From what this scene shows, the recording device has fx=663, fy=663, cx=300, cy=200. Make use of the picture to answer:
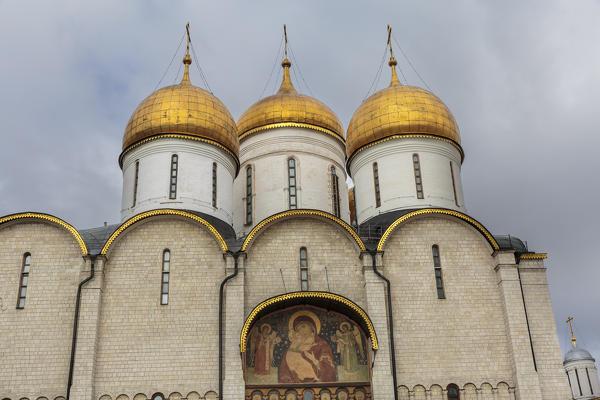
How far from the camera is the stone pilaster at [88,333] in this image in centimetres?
1066

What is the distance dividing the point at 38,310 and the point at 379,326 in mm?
5836

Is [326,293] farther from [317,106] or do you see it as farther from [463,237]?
[317,106]

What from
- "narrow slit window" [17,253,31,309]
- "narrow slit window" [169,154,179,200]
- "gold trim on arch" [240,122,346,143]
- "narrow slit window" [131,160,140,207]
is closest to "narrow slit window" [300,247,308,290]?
"narrow slit window" [169,154,179,200]

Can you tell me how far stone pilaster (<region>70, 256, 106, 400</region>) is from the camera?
1066cm

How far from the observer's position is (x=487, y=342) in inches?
448

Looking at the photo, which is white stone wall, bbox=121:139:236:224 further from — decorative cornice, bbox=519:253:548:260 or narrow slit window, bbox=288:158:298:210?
decorative cornice, bbox=519:253:548:260

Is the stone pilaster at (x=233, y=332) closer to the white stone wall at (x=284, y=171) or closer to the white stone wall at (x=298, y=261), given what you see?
the white stone wall at (x=298, y=261)

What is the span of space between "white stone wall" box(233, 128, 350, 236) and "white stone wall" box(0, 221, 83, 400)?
4301 millimetres

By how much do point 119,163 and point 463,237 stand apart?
7416mm

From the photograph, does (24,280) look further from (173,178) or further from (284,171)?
(284,171)

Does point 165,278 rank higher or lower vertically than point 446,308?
higher

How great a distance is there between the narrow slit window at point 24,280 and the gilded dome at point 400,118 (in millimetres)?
7026

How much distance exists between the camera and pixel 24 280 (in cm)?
1166

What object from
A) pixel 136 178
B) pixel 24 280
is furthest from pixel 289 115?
pixel 24 280
